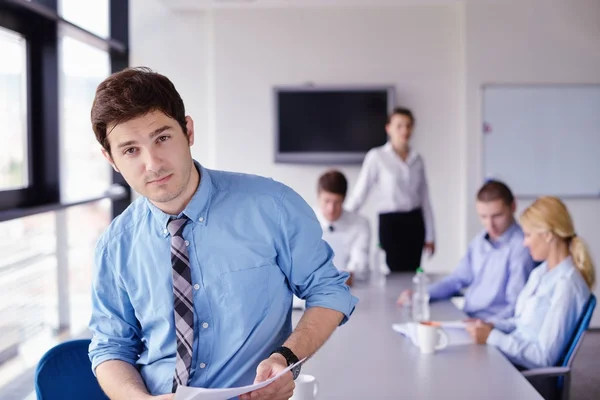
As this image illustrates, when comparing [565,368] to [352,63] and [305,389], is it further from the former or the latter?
[352,63]

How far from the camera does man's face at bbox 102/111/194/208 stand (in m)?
1.38

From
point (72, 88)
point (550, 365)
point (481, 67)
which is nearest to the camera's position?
point (550, 365)

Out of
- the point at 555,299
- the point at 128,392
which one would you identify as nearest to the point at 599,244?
the point at 555,299

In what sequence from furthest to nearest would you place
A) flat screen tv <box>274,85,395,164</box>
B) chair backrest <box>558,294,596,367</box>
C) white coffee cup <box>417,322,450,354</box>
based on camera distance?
A: flat screen tv <box>274,85,395,164</box>, chair backrest <box>558,294,596,367</box>, white coffee cup <box>417,322,450,354</box>

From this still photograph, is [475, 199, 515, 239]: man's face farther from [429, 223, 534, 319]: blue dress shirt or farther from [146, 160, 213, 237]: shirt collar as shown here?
[146, 160, 213, 237]: shirt collar

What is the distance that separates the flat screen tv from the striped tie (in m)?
4.21

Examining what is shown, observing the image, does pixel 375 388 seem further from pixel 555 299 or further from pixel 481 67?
pixel 481 67

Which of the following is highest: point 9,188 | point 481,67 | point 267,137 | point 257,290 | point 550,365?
point 481,67

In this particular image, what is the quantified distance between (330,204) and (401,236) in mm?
1009

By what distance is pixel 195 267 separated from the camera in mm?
1476

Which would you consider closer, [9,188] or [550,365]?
[550,365]

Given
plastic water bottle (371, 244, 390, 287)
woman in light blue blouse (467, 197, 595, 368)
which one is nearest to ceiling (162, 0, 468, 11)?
plastic water bottle (371, 244, 390, 287)

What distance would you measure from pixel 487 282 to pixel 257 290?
81.9 inches

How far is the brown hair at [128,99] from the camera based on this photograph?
1.37 meters
